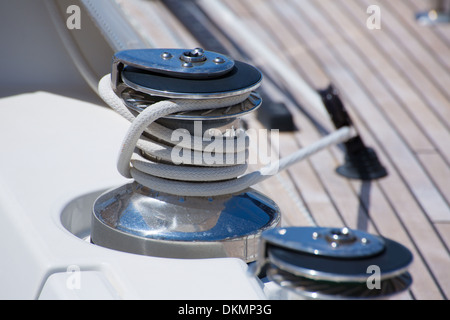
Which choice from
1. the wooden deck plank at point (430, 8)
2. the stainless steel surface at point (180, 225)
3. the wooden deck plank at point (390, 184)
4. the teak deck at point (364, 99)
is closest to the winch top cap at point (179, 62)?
the stainless steel surface at point (180, 225)

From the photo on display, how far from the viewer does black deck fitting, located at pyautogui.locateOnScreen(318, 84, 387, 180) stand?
228 centimetres

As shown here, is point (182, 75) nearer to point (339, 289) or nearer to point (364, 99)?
point (339, 289)

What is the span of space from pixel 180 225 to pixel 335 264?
0.99 ft

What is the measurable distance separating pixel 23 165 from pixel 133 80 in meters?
0.36

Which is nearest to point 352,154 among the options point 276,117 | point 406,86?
point 276,117

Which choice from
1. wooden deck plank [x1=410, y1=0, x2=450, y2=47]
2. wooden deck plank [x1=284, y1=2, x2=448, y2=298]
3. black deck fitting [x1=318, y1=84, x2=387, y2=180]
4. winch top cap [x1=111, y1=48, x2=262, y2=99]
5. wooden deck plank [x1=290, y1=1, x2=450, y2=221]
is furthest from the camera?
wooden deck plank [x1=410, y1=0, x2=450, y2=47]

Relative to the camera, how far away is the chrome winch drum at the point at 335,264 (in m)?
0.69

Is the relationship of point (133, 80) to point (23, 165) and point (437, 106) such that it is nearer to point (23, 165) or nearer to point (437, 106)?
point (23, 165)

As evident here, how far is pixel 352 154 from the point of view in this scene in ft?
7.59

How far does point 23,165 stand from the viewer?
1.19m

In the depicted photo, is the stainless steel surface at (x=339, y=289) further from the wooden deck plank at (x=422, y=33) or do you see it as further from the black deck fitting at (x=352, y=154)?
the wooden deck plank at (x=422, y=33)

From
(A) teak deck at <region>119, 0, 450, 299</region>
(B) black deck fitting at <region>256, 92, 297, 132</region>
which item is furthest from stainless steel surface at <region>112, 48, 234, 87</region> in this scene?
(B) black deck fitting at <region>256, 92, 297, 132</region>

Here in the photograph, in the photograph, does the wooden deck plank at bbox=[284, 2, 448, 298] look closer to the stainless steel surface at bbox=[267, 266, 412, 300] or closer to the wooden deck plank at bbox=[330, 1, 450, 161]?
the wooden deck plank at bbox=[330, 1, 450, 161]
